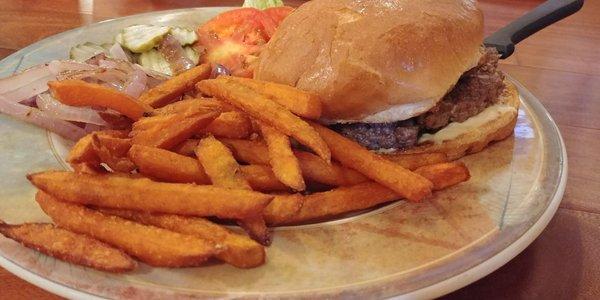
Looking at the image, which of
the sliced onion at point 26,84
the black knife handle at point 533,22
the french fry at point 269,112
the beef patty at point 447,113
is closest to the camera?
the french fry at point 269,112

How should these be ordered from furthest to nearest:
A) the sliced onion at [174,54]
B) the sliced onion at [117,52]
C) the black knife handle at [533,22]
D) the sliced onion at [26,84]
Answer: the sliced onion at [174,54] < the sliced onion at [117,52] < the black knife handle at [533,22] < the sliced onion at [26,84]

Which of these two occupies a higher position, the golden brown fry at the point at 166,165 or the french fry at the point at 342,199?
the golden brown fry at the point at 166,165

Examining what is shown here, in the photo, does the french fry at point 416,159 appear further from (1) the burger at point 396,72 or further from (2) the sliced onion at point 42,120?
(2) the sliced onion at point 42,120

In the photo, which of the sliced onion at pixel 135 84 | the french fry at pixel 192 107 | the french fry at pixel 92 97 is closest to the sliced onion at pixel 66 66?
the sliced onion at pixel 135 84

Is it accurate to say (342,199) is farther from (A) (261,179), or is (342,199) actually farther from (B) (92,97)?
(B) (92,97)

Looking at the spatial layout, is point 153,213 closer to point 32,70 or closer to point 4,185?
point 4,185

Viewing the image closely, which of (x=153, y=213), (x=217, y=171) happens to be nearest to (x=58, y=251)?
(x=153, y=213)
